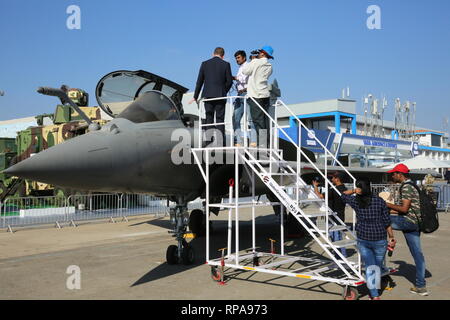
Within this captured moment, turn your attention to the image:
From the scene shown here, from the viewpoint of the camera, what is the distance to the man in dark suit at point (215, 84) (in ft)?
24.1

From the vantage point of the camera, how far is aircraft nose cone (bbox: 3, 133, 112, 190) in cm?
492

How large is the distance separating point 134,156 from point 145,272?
8.05ft

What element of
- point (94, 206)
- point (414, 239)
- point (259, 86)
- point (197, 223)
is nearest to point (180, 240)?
point (259, 86)

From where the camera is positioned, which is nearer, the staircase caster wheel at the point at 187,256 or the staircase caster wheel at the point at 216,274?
the staircase caster wheel at the point at 216,274

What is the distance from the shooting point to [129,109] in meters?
6.94

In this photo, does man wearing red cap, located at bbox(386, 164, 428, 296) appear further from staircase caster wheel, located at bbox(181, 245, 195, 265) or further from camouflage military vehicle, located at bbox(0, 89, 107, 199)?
camouflage military vehicle, located at bbox(0, 89, 107, 199)

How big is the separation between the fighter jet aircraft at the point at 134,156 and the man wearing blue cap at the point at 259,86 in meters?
1.03

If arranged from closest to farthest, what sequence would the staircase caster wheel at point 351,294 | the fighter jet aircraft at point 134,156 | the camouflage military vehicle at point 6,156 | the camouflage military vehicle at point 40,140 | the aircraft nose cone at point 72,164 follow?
the aircraft nose cone at point 72,164, the fighter jet aircraft at point 134,156, the staircase caster wheel at point 351,294, the camouflage military vehicle at point 40,140, the camouflage military vehicle at point 6,156

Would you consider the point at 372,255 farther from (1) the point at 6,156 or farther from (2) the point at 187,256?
(1) the point at 6,156

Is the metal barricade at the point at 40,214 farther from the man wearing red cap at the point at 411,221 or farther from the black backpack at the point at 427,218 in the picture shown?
the black backpack at the point at 427,218

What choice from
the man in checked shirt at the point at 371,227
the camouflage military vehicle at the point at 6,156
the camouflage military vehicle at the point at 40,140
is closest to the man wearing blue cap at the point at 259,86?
the man in checked shirt at the point at 371,227

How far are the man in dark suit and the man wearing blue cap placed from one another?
1.33 feet
